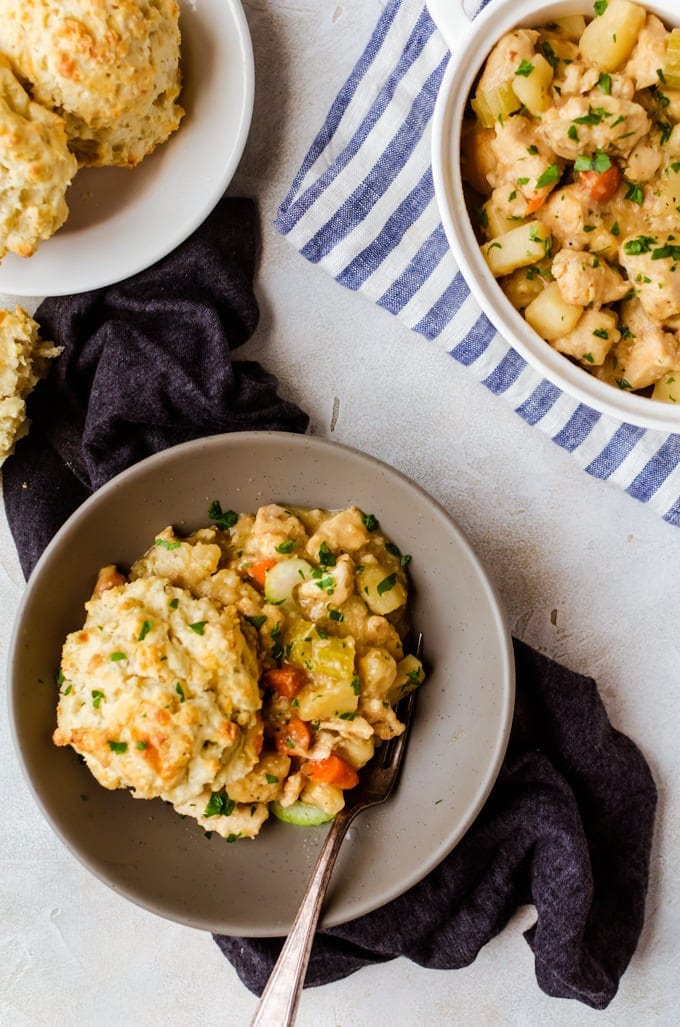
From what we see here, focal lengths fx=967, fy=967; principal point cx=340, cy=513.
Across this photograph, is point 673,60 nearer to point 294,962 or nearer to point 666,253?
point 666,253

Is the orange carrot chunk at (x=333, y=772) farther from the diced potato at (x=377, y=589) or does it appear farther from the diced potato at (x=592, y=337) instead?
the diced potato at (x=592, y=337)

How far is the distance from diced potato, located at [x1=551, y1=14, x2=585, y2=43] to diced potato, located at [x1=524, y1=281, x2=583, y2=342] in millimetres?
732

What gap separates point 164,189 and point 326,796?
1997mm

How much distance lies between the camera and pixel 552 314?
9.61 ft

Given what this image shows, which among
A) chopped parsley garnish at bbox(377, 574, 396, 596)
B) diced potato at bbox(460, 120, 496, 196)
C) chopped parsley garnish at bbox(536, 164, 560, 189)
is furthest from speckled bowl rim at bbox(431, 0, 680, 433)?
chopped parsley garnish at bbox(377, 574, 396, 596)

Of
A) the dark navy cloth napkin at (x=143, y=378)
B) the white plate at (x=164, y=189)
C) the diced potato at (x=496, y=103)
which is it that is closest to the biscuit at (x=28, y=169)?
the white plate at (x=164, y=189)

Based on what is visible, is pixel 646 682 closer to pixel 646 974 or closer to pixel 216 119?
pixel 646 974

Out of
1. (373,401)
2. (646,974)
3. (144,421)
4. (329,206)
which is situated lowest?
(646,974)

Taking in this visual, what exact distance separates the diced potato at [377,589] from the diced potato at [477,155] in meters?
1.25

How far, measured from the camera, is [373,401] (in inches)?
135

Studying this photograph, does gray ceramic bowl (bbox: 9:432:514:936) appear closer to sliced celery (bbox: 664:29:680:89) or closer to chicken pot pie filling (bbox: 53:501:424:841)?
chicken pot pie filling (bbox: 53:501:424:841)

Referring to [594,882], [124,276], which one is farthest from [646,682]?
[124,276]

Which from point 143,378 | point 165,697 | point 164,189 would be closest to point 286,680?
point 165,697

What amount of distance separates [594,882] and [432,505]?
153 centimetres
